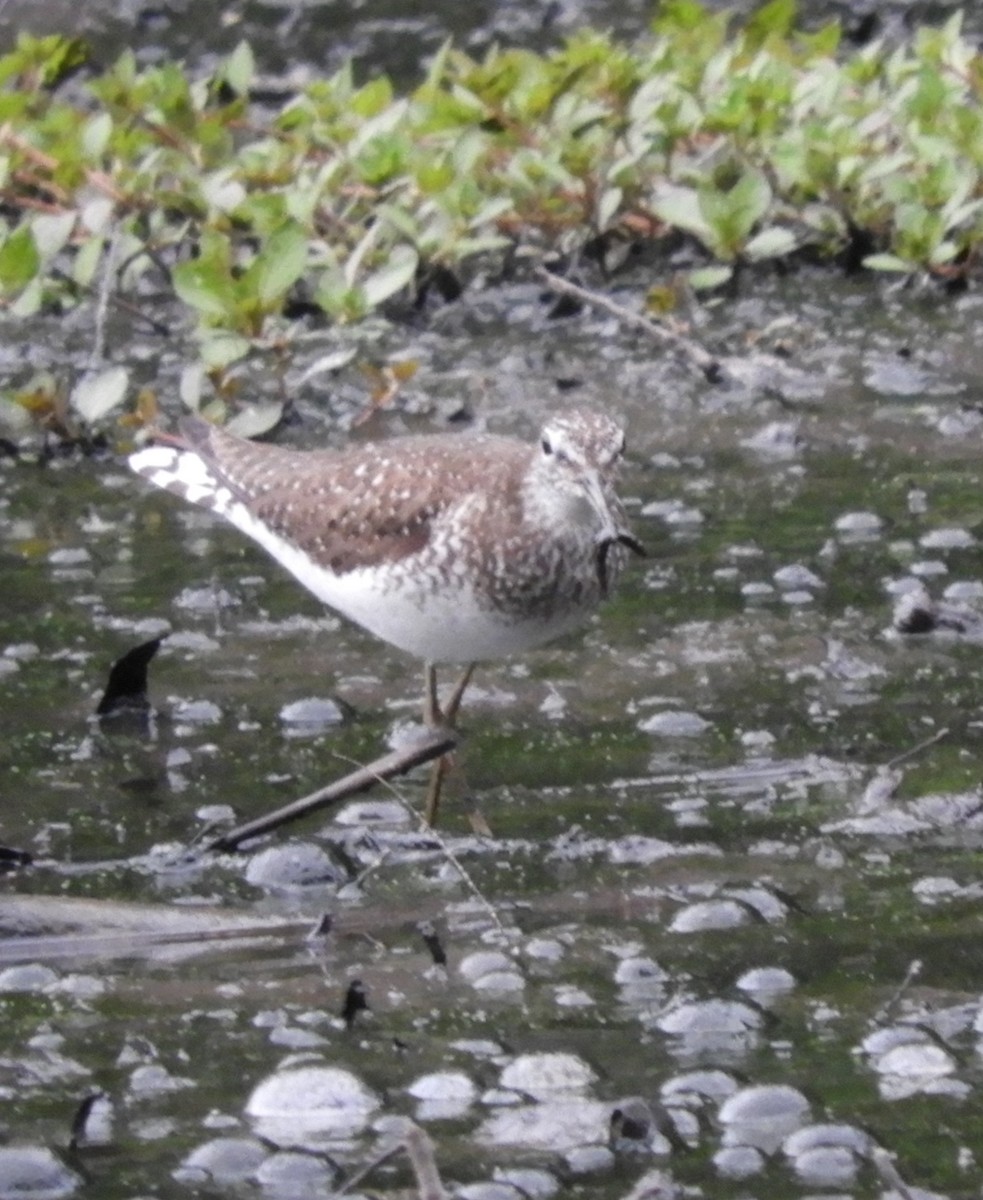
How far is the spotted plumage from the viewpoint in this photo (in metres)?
5.59

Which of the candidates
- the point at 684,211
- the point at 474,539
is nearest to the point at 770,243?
the point at 684,211

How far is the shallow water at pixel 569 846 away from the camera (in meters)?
4.02

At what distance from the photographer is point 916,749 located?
543 cm

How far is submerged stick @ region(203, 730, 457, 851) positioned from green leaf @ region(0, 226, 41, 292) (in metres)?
3.63

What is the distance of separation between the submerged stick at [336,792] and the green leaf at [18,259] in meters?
3.63

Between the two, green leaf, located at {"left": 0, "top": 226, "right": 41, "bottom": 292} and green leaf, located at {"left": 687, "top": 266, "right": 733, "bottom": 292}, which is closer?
green leaf, located at {"left": 0, "top": 226, "right": 41, "bottom": 292}

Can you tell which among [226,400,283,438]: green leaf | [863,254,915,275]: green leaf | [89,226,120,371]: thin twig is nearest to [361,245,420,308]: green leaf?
[226,400,283,438]: green leaf

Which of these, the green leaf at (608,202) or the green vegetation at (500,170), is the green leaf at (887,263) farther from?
the green leaf at (608,202)

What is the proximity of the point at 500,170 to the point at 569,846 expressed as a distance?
4924mm

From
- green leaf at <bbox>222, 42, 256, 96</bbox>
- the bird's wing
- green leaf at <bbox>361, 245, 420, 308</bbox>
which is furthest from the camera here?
green leaf at <bbox>222, 42, 256, 96</bbox>

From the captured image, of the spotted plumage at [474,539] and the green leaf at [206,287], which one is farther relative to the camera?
the green leaf at [206,287]

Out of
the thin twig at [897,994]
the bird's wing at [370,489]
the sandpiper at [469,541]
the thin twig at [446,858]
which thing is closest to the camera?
the thin twig at [897,994]

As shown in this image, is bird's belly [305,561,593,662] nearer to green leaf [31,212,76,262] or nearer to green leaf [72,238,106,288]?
green leaf [72,238,106,288]

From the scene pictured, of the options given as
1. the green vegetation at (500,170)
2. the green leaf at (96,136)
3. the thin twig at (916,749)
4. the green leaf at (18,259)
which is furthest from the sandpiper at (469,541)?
the green leaf at (96,136)
